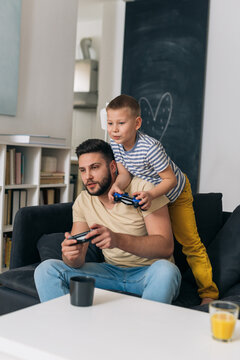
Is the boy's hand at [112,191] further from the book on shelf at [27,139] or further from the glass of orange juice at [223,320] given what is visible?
the book on shelf at [27,139]

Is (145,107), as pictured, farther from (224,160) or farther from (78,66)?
(78,66)

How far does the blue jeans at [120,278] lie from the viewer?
1677 mm

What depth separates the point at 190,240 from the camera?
6.98 feet

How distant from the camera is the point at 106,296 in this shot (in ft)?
4.84

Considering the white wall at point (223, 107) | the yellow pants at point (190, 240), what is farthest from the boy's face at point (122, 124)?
the white wall at point (223, 107)

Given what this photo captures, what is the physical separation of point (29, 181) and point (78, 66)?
2.71 metres

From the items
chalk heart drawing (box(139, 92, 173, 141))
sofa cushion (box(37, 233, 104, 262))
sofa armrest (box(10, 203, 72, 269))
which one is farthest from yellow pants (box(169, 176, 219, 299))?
chalk heart drawing (box(139, 92, 173, 141))

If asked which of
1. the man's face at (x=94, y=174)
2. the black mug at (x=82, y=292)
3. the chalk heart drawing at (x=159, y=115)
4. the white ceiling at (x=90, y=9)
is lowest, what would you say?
the black mug at (x=82, y=292)

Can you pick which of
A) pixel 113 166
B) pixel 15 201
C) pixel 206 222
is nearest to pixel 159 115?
pixel 15 201

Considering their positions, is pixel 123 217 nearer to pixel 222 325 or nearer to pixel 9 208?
pixel 222 325

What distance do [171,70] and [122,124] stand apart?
116 inches

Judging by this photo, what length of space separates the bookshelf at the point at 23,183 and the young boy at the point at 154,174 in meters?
1.43

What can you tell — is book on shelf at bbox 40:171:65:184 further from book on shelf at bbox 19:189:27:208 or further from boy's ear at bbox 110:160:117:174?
boy's ear at bbox 110:160:117:174

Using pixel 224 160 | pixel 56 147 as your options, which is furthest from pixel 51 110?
pixel 224 160
